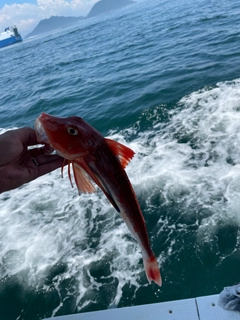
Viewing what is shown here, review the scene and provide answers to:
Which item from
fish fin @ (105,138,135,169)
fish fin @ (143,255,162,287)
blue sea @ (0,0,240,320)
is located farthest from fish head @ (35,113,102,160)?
blue sea @ (0,0,240,320)

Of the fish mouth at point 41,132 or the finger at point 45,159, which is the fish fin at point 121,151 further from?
the finger at point 45,159

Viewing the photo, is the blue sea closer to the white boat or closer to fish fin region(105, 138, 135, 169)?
the white boat

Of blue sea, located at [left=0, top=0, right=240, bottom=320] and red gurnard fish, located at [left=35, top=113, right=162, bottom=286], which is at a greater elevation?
red gurnard fish, located at [left=35, top=113, right=162, bottom=286]

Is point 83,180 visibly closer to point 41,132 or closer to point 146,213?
point 41,132

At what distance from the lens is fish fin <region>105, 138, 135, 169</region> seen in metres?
2.59

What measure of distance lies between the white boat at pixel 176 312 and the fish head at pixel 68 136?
264 cm

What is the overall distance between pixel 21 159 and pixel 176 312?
290 centimetres

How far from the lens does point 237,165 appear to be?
26.3 ft

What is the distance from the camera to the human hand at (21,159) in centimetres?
318

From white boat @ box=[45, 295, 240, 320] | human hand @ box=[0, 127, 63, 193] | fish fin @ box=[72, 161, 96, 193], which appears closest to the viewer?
fish fin @ box=[72, 161, 96, 193]

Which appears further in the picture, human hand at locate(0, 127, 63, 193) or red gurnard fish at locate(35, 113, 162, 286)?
human hand at locate(0, 127, 63, 193)

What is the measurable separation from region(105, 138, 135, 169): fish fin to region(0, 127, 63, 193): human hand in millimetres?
996

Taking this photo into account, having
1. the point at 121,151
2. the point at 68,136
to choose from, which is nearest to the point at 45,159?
the point at 68,136

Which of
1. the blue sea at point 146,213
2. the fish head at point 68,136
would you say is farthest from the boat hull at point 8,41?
the fish head at point 68,136
